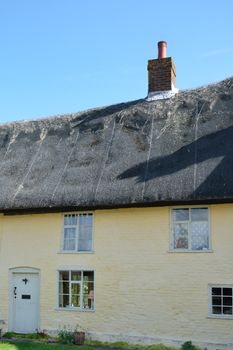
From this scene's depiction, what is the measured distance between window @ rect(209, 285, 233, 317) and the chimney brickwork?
8561mm

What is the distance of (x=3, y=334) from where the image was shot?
1540 cm

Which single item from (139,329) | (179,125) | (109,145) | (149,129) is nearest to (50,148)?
(109,145)

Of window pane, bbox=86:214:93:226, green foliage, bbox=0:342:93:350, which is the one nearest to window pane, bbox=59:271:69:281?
window pane, bbox=86:214:93:226

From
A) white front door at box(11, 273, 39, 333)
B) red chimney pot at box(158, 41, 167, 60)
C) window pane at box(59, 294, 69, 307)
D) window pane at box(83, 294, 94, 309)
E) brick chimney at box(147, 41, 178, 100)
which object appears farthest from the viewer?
red chimney pot at box(158, 41, 167, 60)

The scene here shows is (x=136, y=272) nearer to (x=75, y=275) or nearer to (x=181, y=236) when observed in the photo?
(x=181, y=236)

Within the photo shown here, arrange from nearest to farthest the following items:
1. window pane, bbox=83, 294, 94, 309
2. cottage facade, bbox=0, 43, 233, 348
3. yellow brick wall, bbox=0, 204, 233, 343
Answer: yellow brick wall, bbox=0, 204, 233, 343 → cottage facade, bbox=0, 43, 233, 348 → window pane, bbox=83, 294, 94, 309

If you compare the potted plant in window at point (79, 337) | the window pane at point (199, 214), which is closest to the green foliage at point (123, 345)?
the potted plant in window at point (79, 337)

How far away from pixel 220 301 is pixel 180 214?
2768 mm

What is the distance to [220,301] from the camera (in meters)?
13.1

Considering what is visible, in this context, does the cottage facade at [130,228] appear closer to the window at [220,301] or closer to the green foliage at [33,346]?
the window at [220,301]

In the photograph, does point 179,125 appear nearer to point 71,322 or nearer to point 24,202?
point 24,202

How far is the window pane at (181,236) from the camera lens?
547 inches

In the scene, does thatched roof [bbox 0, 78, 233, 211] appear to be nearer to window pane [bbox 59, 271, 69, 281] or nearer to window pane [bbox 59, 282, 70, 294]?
window pane [bbox 59, 271, 69, 281]

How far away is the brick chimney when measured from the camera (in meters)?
18.4
